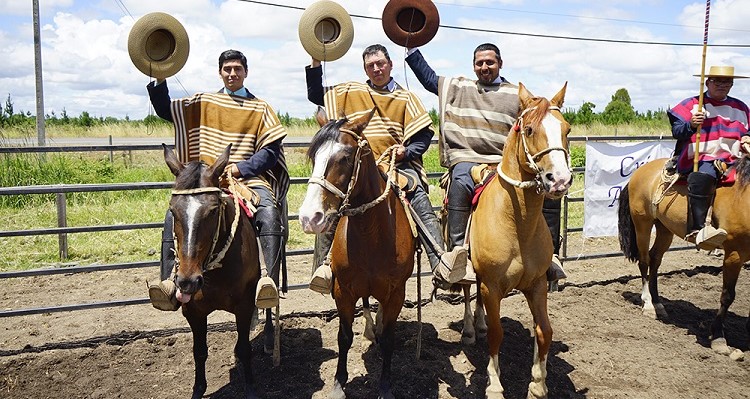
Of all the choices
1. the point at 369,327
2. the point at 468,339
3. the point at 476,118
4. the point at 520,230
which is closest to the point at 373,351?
the point at 369,327

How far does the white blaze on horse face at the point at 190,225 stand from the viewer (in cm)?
353

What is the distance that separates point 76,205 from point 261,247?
7.64 m

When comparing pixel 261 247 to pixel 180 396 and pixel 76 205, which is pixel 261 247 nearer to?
pixel 180 396

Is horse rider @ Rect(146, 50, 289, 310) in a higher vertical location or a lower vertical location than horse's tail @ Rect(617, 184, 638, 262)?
higher

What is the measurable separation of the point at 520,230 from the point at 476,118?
1.25 meters

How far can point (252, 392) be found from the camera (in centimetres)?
443

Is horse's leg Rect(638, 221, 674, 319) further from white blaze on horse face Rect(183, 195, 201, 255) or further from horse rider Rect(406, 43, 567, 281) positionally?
white blaze on horse face Rect(183, 195, 201, 255)

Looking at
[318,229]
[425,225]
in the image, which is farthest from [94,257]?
[318,229]

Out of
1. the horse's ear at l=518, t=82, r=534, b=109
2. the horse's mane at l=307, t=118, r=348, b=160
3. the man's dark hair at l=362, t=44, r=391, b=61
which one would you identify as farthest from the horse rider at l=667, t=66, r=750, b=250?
the horse's mane at l=307, t=118, r=348, b=160

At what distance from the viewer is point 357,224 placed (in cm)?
409

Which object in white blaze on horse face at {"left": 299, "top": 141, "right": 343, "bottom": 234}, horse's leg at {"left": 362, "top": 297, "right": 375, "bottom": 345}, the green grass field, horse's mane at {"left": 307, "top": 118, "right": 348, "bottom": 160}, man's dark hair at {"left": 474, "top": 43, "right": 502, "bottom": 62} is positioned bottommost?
horse's leg at {"left": 362, "top": 297, "right": 375, "bottom": 345}

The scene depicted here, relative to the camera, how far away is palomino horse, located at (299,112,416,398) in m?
3.46

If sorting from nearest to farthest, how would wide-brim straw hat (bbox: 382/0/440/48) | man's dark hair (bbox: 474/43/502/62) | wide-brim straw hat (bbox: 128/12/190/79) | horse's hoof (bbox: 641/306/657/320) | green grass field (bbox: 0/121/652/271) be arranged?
1. wide-brim straw hat (bbox: 128/12/190/79)
2. man's dark hair (bbox: 474/43/502/62)
3. wide-brim straw hat (bbox: 382/0/440/48)
4. horse's hoof (bbox: 641/306/657/320)
5. green grass field (bbox: 0/121/652/271)

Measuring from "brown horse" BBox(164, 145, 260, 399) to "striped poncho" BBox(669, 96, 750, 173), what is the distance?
178 inches
